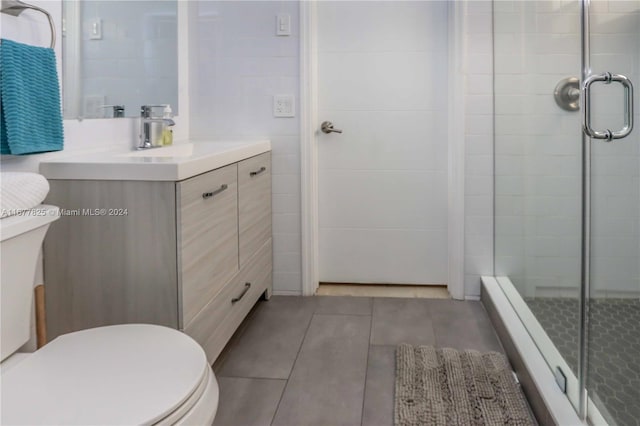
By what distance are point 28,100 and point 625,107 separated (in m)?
1.64

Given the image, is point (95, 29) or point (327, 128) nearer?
point (95, 29)

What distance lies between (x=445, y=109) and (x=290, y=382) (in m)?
1.71

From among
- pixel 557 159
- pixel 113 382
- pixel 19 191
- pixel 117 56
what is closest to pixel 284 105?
pixel 117 56

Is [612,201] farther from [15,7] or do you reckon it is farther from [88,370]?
[15,7]

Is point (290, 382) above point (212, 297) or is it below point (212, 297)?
below

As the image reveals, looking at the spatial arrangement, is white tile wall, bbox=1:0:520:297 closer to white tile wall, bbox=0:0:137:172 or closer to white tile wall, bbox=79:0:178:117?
white tile wall, bbox=79:0:178:117

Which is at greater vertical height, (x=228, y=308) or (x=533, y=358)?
(x=228, y=308)

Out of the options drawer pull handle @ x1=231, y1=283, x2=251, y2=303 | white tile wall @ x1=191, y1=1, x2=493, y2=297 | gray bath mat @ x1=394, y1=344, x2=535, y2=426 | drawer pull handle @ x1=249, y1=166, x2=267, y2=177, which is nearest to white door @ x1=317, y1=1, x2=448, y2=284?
white tile wall @ x1=191, y1=1, x2=493, y2=297

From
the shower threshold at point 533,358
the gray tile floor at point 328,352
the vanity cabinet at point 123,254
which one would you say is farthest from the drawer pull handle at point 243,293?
the shower threshold at point 533,358

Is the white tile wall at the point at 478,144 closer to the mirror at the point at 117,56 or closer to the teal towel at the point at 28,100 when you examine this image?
the mirror at the point at 117,56

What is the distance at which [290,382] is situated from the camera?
2041 millimetres

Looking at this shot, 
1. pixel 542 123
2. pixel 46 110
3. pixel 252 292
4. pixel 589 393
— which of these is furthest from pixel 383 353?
pixel 46 110

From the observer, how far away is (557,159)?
1.98m

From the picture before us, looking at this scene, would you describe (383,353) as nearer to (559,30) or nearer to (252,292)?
(252,292)
